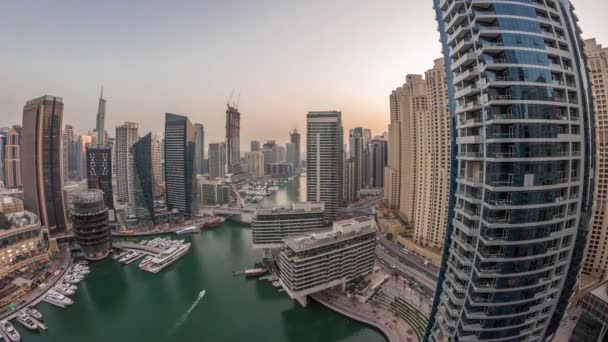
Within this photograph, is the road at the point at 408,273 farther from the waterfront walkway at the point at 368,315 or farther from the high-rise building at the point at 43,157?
the high-rise building at the point at 43,157

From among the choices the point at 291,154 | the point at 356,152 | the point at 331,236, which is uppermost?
the point at 291,154

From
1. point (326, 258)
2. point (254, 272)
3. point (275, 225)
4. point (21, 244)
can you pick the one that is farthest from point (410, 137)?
point (21, 244)

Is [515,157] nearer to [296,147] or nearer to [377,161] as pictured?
[377,161]

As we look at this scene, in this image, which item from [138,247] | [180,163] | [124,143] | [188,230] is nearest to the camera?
[138,247]

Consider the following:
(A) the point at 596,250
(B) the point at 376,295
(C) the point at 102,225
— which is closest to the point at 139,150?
(C) the point at 102,225

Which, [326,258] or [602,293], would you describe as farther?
[326,258]

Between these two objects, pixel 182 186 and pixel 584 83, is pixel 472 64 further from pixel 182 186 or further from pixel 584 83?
pixel 182 186
